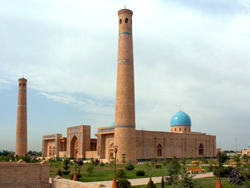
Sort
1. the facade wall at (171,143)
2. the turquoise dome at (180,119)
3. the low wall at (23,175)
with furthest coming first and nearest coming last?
the turquoise dome at (180,119) → the facade wall at (171,143) → the low wall at (23,175)

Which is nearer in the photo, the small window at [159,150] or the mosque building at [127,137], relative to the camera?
the mosque building at [127,137]

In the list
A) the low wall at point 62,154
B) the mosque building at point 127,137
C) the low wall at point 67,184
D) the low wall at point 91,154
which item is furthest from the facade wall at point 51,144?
the low wall at point 67,184

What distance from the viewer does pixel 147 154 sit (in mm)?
37531

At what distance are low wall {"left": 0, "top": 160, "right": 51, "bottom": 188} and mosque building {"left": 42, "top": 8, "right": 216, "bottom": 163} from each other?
391cm

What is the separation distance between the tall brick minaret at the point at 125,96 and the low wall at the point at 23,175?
1564 centimetres

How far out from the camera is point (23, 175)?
15.1 meters

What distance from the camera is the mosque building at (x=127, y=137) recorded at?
31188 mm

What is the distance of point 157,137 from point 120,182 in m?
25.7

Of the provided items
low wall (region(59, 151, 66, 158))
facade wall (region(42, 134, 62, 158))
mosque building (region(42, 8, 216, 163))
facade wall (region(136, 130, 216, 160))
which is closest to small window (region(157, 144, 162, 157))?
mosque building (region(42, 8, 216, 163))

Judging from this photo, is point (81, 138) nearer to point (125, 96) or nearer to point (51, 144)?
point (125, 96)

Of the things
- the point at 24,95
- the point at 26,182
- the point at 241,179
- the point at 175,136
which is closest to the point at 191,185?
the point at 241,179

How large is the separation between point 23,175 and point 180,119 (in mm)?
36539

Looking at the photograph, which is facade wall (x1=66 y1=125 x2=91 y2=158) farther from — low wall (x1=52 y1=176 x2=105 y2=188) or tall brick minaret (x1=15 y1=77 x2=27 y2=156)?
low wall (x1=52 y1=176 x2=105 y2=188)

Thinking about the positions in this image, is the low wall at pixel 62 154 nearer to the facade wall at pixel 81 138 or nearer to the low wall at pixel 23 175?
Answer: the facade wall at pixel 81 138
